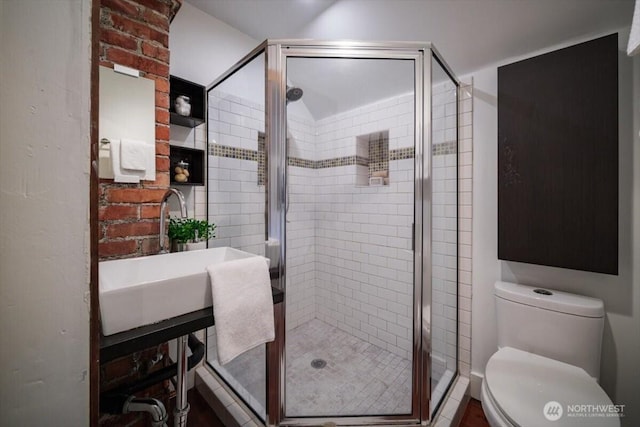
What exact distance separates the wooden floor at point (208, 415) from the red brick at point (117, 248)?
889 mm

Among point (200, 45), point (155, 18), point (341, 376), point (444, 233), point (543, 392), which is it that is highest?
point (200, 45)

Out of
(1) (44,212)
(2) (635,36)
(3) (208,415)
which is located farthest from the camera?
(3) (208,415)

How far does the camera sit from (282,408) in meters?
1.38

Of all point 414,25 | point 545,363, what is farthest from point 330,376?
point 414,25

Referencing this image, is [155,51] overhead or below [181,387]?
overhead

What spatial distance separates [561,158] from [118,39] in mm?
2319

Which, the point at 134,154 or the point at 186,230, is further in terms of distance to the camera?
the point at 186,230

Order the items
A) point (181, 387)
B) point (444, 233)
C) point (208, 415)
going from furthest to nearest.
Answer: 1. point (444, 233)
2. point (208, 415)
3. point (181, 387)

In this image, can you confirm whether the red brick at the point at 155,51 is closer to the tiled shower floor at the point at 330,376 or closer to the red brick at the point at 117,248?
the red brick at the point at 117,248

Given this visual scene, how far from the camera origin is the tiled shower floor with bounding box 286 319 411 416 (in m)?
1.47

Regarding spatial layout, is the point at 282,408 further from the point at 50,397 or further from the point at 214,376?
the point at 50,397

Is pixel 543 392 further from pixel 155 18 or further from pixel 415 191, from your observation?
pixel 155 18

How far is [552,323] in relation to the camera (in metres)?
1.37

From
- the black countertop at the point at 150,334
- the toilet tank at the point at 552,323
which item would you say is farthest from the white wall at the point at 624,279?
the black countertop at the point at 150,334
